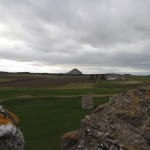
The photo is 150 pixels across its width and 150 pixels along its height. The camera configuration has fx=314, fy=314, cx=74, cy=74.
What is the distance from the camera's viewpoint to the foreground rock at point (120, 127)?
661 cm

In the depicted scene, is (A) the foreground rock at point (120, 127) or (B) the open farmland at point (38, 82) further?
(B) the open farmland at point (38, 82)

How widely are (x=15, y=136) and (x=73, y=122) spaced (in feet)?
42.6

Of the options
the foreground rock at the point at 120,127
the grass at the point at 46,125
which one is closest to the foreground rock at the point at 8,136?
the foreground rock at the point at 120,127

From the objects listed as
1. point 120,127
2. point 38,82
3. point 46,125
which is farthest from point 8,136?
Answer: point 38,82

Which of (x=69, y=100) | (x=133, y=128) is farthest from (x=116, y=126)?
(x=69, y=100)

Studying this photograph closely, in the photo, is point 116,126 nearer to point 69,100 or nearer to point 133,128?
point 133,128

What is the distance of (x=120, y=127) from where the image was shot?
718 centimetres

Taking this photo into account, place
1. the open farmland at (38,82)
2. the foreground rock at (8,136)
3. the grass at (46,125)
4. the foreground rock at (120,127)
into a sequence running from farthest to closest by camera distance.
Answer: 1. the open farmland at (38,82)
2. the grass at (46,125)
3. the foreground rock at (8,136)
4. the foreground rock at (120,127)

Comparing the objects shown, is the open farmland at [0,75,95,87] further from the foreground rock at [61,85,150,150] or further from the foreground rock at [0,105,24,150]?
the foreground rock at [61,85,150,150]

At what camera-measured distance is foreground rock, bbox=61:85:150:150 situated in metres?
6.61

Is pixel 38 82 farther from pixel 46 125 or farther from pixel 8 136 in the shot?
pixel 8 136

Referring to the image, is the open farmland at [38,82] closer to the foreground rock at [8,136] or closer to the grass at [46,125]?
the grass at [46,125]

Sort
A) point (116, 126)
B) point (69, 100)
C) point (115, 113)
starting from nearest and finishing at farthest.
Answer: point (116, 126) → point (115, 113) → point (69, 100)

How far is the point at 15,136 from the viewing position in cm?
865
